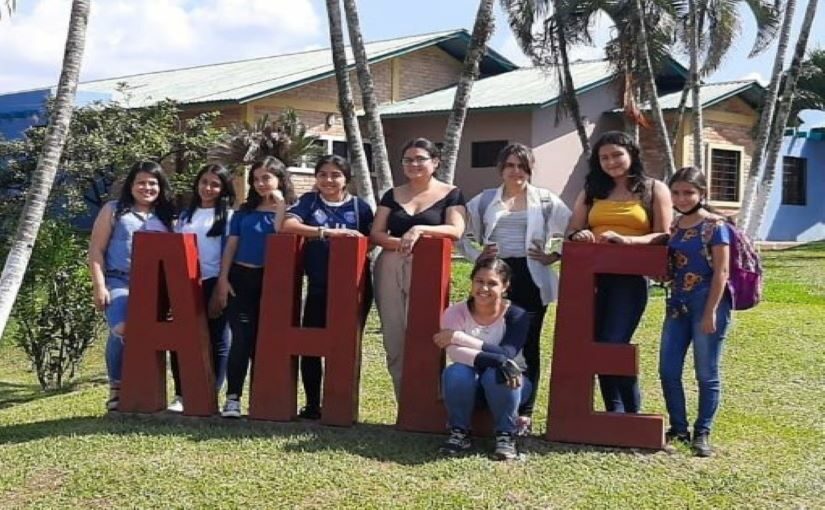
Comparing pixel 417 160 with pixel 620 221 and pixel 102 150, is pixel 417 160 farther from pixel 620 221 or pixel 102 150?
pixel 102 150

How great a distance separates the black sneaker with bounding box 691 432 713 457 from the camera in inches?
210

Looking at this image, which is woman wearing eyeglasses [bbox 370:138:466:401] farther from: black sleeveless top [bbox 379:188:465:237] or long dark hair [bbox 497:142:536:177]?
long dark hair [bbox 497:142:536:177]

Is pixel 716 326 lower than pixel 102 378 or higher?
higher

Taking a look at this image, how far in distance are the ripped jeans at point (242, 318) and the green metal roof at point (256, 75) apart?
12025 millimetres

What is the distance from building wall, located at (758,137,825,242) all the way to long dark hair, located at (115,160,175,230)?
59.3ft

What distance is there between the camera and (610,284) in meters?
5.46

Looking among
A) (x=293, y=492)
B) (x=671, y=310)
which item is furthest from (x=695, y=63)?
(x=293, y=492)

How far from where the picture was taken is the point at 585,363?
5.43 metres

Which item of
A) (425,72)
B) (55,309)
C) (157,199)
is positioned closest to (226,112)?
(425,72)

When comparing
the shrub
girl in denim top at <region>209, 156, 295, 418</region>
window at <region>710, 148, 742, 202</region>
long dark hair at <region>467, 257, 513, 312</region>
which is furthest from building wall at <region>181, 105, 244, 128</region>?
long dark hair at <region>467, 257, 513, 312</region>

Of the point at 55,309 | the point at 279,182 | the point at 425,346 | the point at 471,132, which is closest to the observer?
the point at 425,346

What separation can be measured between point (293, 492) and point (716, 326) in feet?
7.51

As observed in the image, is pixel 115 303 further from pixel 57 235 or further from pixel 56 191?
pixel 56 191

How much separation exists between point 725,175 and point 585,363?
17.4 metres
